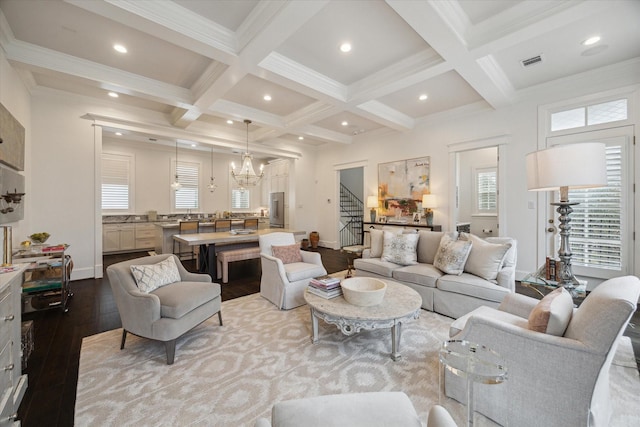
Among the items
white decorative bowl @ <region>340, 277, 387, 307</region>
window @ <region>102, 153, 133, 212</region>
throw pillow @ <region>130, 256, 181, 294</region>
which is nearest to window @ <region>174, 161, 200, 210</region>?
window @ <region>102, 153, 133, 212</region>

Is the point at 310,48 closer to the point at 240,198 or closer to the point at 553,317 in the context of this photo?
the point at 553,317

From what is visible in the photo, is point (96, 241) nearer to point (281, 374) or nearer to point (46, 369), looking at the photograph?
point (46, 369)

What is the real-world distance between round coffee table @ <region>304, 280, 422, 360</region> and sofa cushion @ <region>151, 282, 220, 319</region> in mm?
977

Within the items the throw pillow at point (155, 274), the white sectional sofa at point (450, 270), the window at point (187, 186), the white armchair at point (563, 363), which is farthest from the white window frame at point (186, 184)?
the white armchair at point (563, 363)

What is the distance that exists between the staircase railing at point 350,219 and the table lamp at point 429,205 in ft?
9.06

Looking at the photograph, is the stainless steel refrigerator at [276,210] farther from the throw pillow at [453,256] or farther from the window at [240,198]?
the throw pillow at [453,256]

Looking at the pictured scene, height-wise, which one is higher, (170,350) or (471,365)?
(471,365)

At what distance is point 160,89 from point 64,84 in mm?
1522

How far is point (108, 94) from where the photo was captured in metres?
4.39

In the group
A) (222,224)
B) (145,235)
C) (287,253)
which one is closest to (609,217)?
(287,253)

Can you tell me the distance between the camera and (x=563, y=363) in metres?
1.29

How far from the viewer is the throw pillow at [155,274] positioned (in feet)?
7.76

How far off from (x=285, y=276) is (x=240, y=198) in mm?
6737

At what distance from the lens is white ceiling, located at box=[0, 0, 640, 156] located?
7.99 ft
